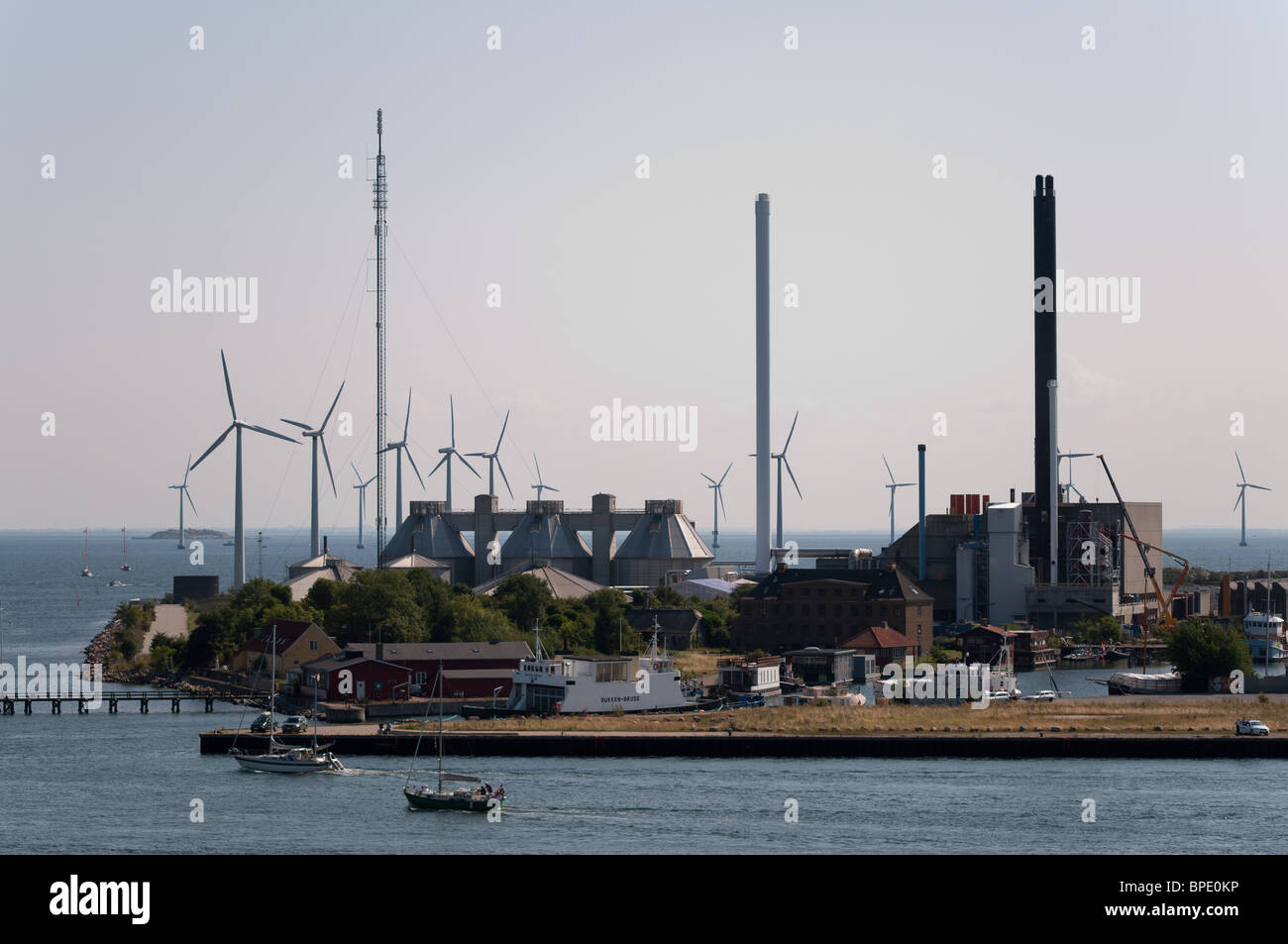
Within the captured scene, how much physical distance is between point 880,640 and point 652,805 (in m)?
43.1

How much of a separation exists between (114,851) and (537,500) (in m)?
91.3

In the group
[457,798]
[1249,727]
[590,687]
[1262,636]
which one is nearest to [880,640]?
[590,687]

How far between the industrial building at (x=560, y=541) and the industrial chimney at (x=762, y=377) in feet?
16.3

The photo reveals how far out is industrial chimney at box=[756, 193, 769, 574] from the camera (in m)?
123

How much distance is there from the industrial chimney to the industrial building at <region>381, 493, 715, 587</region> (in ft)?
16.3

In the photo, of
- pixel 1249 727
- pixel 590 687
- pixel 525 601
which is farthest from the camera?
pixel 525 601

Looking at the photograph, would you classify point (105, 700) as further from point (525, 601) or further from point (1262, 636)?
point (1262, 636)

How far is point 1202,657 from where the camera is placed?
234ft

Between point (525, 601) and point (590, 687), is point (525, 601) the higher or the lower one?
the higher one

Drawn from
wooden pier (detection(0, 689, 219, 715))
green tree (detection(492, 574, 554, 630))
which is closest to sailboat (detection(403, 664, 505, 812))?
wooden pier (detection(0, 689, 219, 715))

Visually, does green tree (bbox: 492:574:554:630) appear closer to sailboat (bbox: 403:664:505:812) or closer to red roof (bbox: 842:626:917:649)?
red roof (bbox: 842:626:917:649)

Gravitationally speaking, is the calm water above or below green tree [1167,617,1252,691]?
below

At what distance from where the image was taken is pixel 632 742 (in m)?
54.2

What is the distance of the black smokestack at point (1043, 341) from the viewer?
107 m
